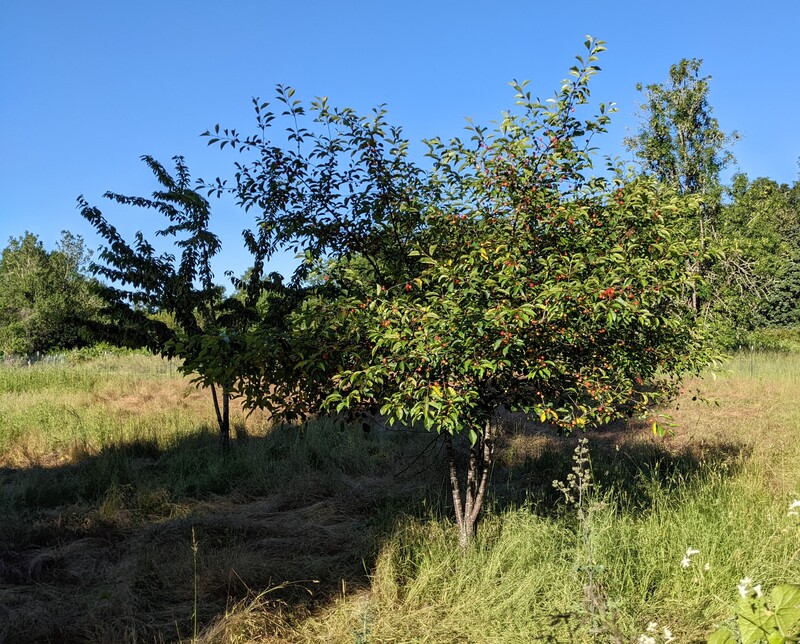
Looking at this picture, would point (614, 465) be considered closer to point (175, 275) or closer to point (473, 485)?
point (473, 485)

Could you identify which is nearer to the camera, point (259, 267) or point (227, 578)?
point (227, 578)

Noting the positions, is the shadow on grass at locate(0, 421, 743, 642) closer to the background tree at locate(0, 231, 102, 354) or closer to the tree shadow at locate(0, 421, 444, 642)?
the tree shadow at locate(0, 421, 444, 642)

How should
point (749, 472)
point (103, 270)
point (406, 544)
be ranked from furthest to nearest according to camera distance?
point (103, 270), point (749, 472), point (406, 544)

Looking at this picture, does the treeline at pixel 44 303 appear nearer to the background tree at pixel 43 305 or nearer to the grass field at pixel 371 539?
the background tree at pixel 43 305

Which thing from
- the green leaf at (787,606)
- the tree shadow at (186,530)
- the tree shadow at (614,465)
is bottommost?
the tree shadow at (614,465)

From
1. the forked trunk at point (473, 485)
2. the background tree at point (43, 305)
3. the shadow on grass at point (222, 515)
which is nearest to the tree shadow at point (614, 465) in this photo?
the shadow on grass at point (222, 515)

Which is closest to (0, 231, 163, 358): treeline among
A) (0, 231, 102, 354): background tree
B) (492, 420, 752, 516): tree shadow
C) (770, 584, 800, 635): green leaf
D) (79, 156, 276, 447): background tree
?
(0, 231, 102, 354): background tree

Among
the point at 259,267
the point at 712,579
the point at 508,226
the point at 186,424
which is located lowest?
the point at 712,579

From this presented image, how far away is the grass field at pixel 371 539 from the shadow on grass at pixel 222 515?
3 cm

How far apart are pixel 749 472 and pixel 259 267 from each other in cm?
727

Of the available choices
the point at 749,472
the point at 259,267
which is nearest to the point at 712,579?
the point at 749,472

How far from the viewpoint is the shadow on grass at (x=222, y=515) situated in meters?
4.54

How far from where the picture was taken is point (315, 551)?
556 centimetres

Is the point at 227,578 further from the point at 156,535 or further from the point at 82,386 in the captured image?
the point at 82,386
